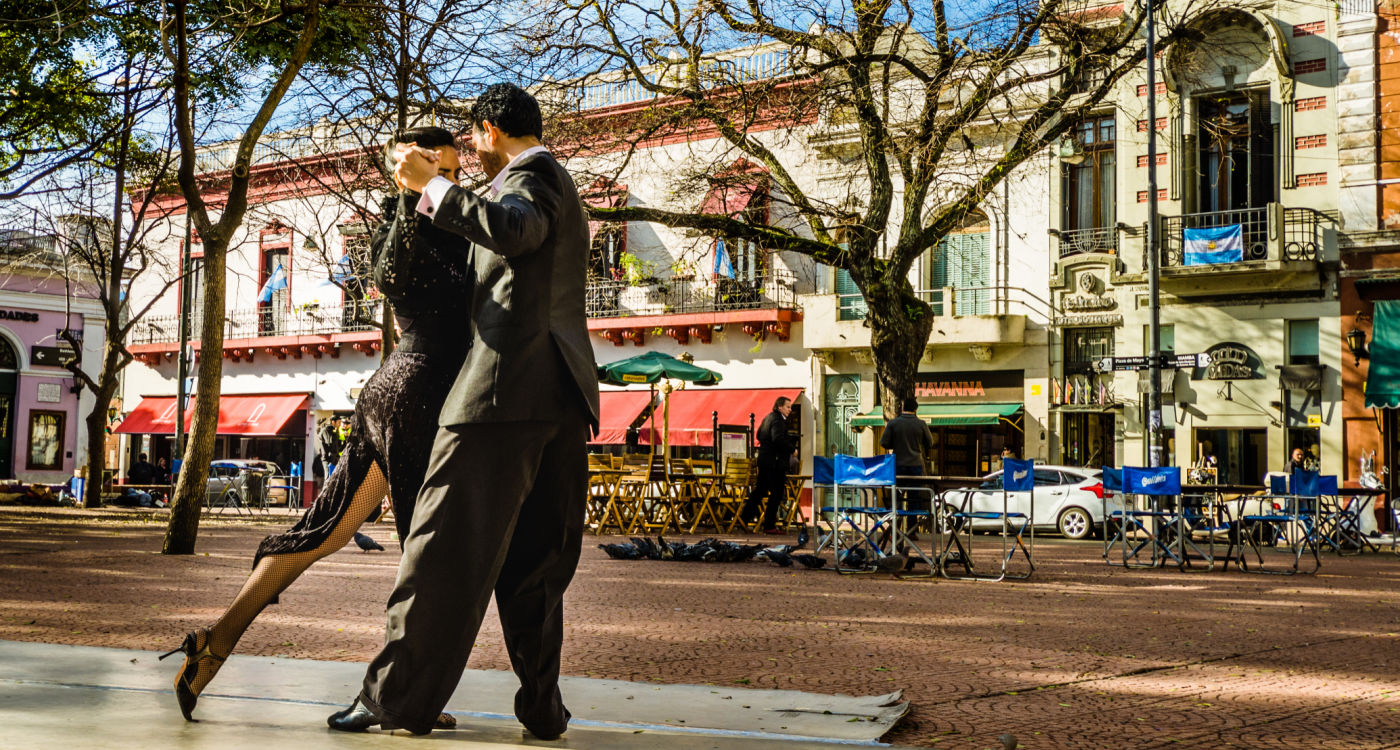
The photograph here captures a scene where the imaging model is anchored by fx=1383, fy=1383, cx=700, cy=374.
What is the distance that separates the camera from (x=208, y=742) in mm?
3549

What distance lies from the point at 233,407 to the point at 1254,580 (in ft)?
107

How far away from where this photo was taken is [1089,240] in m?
28.0

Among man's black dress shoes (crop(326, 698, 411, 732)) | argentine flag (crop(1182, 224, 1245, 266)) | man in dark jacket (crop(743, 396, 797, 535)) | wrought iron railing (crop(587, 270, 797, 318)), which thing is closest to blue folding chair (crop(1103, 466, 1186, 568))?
man in dark jacket (crop(743, 396, 797, 535))

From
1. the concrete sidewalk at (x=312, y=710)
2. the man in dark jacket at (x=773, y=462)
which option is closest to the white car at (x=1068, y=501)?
the man in dark jacket at (x=773, y=462)

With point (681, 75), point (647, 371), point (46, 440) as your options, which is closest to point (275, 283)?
point (46, 440)

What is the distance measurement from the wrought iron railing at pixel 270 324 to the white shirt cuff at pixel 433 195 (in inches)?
1295

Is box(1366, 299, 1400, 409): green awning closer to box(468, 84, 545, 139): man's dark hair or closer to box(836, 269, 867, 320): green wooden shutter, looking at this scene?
box(836, 269, 867, 320): green wooden shutter

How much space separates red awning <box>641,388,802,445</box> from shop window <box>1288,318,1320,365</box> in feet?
33.3

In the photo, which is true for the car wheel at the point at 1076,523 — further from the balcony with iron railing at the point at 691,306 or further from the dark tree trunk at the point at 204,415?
the dark tree trunk at the point at 204,415

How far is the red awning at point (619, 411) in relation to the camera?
31.0 m

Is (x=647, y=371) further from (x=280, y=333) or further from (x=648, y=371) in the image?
(x=280, y=333)

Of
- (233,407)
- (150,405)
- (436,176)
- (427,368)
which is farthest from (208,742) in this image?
(150,405)

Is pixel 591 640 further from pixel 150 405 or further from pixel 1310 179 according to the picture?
pixel 150 405

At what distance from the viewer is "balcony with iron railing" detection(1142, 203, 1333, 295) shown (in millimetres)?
25234
